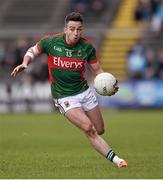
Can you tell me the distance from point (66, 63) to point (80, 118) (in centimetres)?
97

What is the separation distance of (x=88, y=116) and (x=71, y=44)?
122cm

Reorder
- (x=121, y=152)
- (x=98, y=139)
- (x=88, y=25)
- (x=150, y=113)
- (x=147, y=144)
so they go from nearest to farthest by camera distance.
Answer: (x=98, y=139)
(x=121, y=152)
(x=147, y=144)
(x=150, y=113)
(x=88, y=25)

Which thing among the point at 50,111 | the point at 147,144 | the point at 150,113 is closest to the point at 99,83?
the point at 147,144

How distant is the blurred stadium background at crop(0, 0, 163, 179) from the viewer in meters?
14.1

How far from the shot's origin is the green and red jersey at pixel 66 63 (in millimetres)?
13312

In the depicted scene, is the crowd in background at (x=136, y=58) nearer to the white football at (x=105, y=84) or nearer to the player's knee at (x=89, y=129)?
the white football at (x=105, y=84)

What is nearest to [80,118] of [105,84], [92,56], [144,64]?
[105,84]

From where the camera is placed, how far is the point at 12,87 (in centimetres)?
3356

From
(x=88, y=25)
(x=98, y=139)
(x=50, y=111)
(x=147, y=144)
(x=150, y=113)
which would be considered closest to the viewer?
(x=98, y=139)

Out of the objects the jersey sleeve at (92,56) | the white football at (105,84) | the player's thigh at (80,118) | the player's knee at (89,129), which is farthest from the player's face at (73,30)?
the player's knee at (89,129)

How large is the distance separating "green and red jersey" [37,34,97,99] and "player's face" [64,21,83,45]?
0.68 ft

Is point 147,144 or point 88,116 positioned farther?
point 147,144

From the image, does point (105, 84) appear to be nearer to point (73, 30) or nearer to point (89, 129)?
point (89, 129)

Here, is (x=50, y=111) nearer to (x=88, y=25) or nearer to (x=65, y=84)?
(x=88, y=25)
